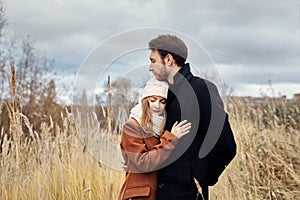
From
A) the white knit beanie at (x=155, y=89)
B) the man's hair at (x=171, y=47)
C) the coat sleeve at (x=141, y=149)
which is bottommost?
the coat sleeve at (x=141, y=149)

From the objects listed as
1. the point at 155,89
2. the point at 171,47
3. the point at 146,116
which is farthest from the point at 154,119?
the point at 171,47

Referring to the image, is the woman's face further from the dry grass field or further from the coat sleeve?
the dry grass field

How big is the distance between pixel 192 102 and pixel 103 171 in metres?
2.11

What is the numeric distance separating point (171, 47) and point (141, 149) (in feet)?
1.94

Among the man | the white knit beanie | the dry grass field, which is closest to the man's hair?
the man

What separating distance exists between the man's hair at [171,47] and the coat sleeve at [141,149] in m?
0.44

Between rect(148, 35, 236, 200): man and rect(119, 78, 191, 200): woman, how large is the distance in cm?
7

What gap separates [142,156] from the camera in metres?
2.48

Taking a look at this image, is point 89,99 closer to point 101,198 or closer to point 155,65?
point 155,65

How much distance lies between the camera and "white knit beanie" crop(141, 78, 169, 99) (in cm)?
249

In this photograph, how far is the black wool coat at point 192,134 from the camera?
8.48ft

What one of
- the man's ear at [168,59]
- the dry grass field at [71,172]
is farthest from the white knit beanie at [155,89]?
the dry grass field at [71,172]

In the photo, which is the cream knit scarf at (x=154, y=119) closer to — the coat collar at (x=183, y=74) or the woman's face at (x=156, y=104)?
the woman's face at (x=156, y=104)

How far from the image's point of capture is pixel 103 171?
449cm
